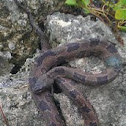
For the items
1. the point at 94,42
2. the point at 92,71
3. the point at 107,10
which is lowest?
the point at 92,71

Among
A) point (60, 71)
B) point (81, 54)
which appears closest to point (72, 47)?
point (81, 54)

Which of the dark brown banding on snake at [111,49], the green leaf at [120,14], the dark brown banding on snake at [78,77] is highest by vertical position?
the green leaf at [120,14]

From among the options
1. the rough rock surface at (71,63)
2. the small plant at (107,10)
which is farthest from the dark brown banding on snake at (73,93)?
the small plant at (107,10)

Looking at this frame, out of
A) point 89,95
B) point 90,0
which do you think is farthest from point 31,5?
point 89,95

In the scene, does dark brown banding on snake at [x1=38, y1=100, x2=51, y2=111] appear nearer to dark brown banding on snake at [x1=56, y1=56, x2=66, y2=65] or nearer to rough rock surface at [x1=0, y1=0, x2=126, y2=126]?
rough rock surface at [x1=0, y1=0, x2=126, y2=126]

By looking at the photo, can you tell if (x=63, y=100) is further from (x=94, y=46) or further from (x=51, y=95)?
(x=94, y=46)

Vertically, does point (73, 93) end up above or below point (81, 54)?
below

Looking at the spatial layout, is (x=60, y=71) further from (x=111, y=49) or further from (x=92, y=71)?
(x=111, y=49)

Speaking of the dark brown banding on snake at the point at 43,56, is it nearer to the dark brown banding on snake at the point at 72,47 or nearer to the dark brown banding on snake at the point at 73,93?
the dark brown banding on snake at the point at 72,47
